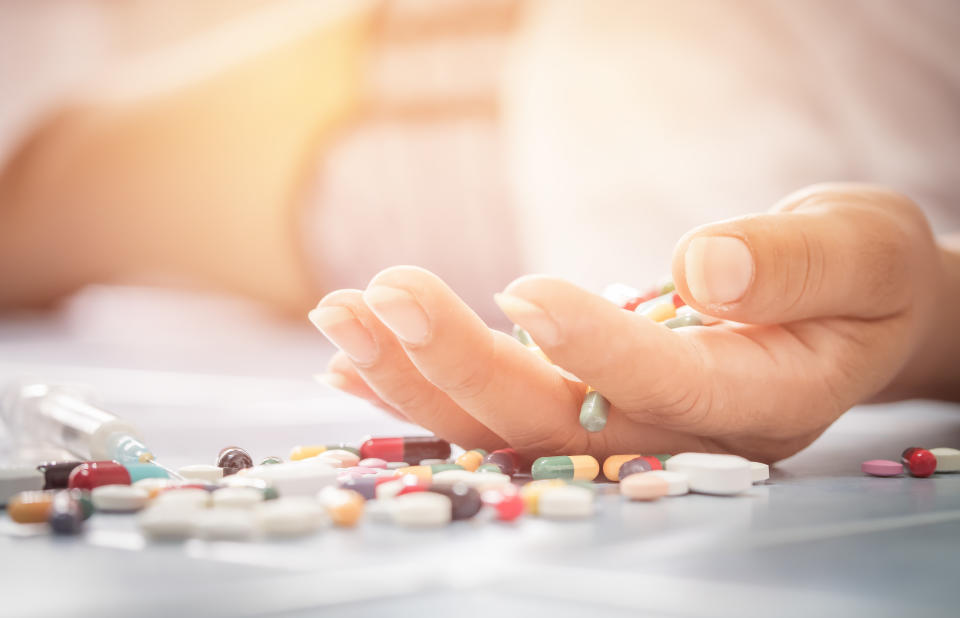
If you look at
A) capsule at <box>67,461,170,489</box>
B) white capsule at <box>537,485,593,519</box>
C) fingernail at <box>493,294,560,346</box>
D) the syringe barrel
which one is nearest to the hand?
fingernail at <box>493,294,560,346</box>

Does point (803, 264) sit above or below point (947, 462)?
above

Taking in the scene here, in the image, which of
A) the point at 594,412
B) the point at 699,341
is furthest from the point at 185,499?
the point at 699,341

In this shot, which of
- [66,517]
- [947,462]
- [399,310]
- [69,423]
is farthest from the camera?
[69,423]

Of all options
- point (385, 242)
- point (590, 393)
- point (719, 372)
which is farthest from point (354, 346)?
point (385, 242)

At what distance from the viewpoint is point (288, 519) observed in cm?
61

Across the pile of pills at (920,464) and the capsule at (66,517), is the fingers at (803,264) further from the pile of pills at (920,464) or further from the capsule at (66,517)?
the capsule at (66,517)

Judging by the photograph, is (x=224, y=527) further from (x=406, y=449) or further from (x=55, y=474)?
(x=406, y=449)

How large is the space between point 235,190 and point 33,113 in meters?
1.28

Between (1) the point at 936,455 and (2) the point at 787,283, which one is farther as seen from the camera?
(1) the point at 936,455

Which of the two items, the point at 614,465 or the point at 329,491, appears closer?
the point at 329,491

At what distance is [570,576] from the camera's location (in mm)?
521

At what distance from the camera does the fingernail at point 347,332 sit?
34.8 inches

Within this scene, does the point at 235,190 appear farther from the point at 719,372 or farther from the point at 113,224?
the point at 719,372

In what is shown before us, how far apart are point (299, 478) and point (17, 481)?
0.25 m
